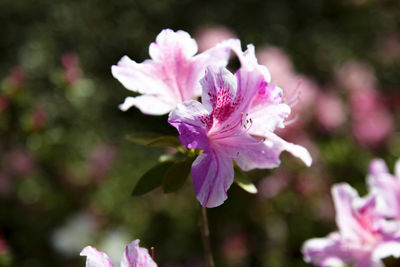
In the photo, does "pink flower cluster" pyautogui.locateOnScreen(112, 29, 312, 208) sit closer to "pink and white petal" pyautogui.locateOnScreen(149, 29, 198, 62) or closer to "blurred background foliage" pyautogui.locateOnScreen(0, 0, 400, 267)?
"pink and white petal" pyautogui.locateOnScreen(149, 29, 198, 62)

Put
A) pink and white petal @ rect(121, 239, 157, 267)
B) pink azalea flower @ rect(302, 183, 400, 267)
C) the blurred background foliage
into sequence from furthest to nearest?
the blurred background foliage → pink azalea flower @ rect(302, 183, 400, 267) → pink and white petal @ rect(121, 239, 157, 267)

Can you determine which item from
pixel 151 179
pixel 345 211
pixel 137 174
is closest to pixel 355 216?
pixel 345 211

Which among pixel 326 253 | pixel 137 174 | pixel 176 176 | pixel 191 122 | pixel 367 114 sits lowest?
pixel 137 174

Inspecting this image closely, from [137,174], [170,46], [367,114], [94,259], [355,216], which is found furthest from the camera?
[137,174]

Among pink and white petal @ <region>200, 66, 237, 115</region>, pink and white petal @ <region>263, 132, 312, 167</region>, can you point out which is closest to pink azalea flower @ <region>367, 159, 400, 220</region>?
pink and white petal @ <region>263, 132, 312, 167</region>

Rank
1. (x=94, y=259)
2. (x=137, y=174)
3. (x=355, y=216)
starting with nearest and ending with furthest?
(x=94, y=259), (x=355, y=216), (x=137, y=174)

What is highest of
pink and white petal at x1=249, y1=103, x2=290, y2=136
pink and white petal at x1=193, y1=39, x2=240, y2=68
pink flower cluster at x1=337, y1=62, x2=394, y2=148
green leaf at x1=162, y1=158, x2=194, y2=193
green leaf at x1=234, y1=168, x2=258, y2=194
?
pink and white petal at x1=193, y1=39, x2=240, y2=68

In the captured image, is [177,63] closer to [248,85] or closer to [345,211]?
[248,85]
